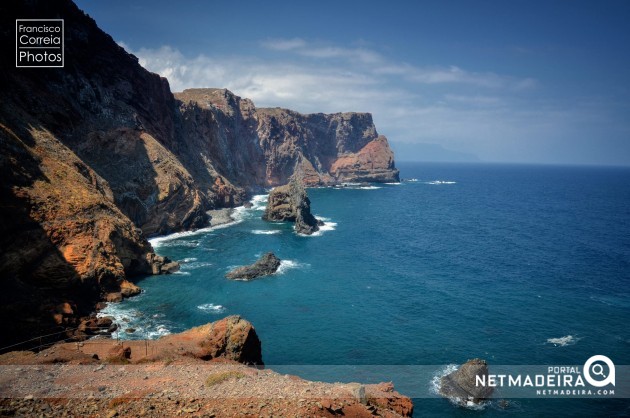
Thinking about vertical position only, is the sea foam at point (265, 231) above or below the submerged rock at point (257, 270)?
above

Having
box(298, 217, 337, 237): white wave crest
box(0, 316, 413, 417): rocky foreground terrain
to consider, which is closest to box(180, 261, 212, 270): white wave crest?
box(298, 217, 337, 237): white wave crest

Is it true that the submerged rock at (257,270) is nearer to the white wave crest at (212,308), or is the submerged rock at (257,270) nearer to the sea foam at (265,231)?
the white wave crest at (212,308)

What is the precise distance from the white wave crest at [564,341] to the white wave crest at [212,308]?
3992 centimetres

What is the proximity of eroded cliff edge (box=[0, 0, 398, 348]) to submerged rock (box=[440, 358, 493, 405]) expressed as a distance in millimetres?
39066

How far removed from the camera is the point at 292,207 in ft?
350

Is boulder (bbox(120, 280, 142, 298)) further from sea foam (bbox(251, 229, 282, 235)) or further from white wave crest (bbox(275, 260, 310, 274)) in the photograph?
sea foam (bbox(251, 229, 282, 235))

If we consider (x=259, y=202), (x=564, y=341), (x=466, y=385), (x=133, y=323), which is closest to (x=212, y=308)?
(x=133, y=323)

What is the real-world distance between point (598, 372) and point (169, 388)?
4259 centimetres

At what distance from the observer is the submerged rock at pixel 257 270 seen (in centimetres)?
6159

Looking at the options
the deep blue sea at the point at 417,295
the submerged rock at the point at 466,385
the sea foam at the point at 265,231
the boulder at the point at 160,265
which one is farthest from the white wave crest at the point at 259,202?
the submerged rock at the point at 466,385

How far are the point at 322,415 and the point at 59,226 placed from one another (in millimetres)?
44450

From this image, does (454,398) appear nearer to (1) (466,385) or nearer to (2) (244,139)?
(1) (466,385)

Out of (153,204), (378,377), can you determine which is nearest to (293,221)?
(153,204)

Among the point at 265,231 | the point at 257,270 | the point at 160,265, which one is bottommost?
the point at 257,270
